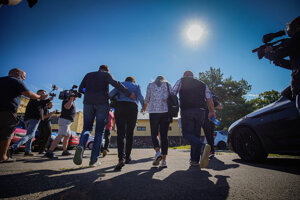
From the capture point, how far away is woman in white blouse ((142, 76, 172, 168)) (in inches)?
117

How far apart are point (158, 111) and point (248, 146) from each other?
2223 millimetres

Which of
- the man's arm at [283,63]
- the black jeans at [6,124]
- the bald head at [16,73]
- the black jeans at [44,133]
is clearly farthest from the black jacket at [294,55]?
the black jeans at [44,133]

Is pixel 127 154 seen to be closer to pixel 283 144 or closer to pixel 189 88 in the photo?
pixel 189 88

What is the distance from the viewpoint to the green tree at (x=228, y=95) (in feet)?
76.7

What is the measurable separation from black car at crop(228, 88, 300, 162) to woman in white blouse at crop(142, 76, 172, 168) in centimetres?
186

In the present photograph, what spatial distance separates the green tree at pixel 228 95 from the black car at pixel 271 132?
21.3 m

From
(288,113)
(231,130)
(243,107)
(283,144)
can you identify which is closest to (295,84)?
(288,113)

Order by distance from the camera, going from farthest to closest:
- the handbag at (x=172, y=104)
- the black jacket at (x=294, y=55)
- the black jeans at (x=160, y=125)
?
1. the handbag at (x=172, y=104)
2. the black jeans at (x=160, y=125)
3. the black jacket at (x=294, y=55)

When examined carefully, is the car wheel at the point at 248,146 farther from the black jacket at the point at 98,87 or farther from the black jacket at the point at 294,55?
the black jacket at the point at 98,87

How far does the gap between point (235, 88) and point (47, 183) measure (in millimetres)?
30878

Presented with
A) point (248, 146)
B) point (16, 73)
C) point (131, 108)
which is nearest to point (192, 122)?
point (131, 108)

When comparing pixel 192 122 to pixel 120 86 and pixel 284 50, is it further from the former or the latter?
pixel 284 50

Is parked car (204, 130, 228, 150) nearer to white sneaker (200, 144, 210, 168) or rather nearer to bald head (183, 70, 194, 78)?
bald head (183, 70, 194, 78)

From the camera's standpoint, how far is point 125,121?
287cm
